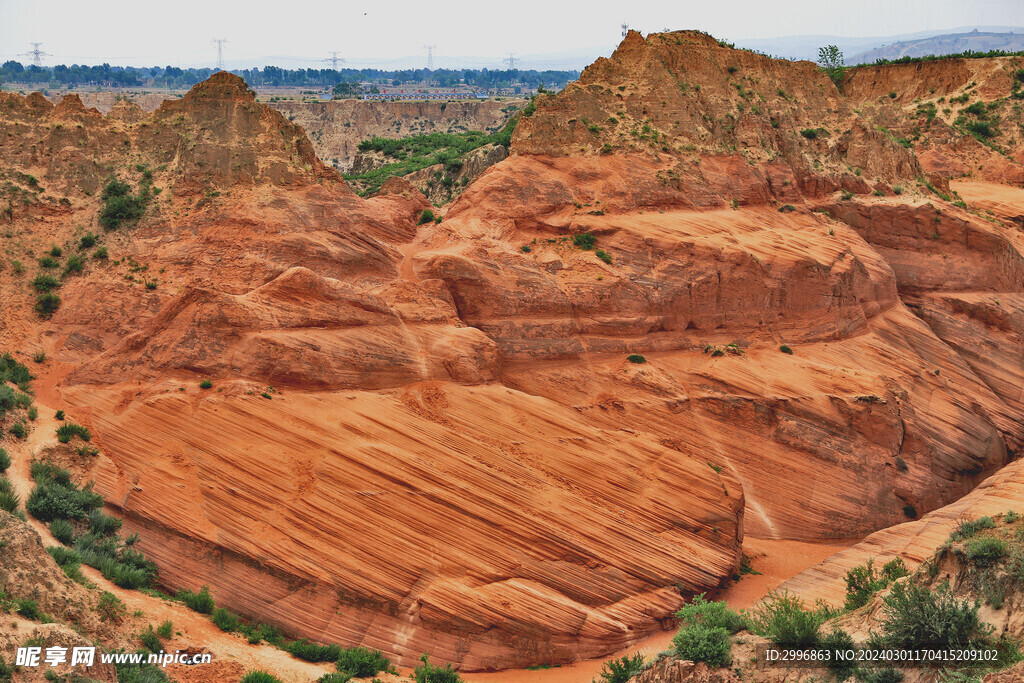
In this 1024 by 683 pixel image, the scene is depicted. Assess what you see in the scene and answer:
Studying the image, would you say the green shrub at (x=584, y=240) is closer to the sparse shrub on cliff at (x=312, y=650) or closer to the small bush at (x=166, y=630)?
the sparse shrub on cliff at (x=312, y=650)

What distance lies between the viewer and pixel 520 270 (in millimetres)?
29125

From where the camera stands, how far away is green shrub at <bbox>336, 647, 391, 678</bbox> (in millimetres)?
19609

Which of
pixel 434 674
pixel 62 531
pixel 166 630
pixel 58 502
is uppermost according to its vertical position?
pixel 58 502

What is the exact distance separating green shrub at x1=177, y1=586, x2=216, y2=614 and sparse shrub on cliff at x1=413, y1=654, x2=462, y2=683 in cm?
502

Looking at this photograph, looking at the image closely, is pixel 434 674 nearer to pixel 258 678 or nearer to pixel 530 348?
pixel 258 678

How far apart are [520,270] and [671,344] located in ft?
19.9

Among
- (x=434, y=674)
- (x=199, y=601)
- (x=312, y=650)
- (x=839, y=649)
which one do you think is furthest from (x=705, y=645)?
(x=199, y=601)

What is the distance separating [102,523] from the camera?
20.6m

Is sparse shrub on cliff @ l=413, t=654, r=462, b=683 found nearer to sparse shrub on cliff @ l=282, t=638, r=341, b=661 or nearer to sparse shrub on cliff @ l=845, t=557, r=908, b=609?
sparse shrub on cliff @ l=282, t=638, r=341, b=661

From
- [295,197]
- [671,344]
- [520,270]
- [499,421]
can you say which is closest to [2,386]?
[295,197]

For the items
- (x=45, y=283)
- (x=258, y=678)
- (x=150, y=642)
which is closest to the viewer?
(x=150, y=642)

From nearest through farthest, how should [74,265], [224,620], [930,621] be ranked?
[930,621] < [224,620] < [74,265]

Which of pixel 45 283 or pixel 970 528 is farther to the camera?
pixel 45 283

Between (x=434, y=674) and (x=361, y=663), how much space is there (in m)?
1.70
